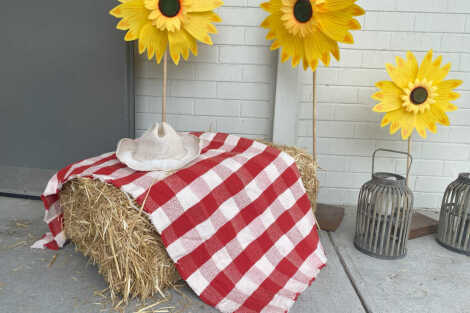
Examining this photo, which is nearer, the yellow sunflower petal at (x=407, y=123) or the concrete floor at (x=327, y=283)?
the concrete floor at (x=327, y=283)

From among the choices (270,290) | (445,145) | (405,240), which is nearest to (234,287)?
(270,290)

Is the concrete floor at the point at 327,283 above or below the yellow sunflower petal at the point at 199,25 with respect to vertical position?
below

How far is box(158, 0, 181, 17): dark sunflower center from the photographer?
213cm

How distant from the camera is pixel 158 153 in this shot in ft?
6.38

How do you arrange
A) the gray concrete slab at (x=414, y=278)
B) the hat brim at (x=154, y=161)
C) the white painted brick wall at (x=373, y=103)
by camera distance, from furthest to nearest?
the white painted brick wall at (x=373, y=103) → the hat brim at (x=154, y=161) → the gray concrete slab at (x=414, y=278)

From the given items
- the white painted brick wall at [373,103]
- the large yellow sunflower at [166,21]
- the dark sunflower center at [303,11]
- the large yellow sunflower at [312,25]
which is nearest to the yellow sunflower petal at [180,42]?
the large yellow sunflower at [166,21]

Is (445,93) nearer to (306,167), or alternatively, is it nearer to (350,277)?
(306,167)

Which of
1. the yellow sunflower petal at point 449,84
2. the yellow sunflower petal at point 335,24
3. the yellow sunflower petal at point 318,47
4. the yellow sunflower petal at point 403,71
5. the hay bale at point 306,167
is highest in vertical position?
the yellow sunflower petal at point 335,24

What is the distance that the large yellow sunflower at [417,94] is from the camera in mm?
2164

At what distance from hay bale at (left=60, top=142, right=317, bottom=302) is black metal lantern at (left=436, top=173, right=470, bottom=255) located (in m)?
1.57

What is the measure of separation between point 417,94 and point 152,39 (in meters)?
1.48

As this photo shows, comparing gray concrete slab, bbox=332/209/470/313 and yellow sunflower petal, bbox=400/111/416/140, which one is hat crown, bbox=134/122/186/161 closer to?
gray concrete slab, bbox=332/209/470/313

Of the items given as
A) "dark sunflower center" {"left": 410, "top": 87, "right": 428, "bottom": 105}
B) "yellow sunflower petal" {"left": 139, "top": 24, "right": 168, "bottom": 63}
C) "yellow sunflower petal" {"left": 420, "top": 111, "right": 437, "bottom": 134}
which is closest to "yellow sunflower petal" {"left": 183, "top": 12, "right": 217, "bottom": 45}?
"yellow sunflower petal" {"left": 139, "top": 24, "right": 168, "bottom": 63}

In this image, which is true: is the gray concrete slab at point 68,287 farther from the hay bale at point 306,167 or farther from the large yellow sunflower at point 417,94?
the large yellow sunflower at point 417,94
